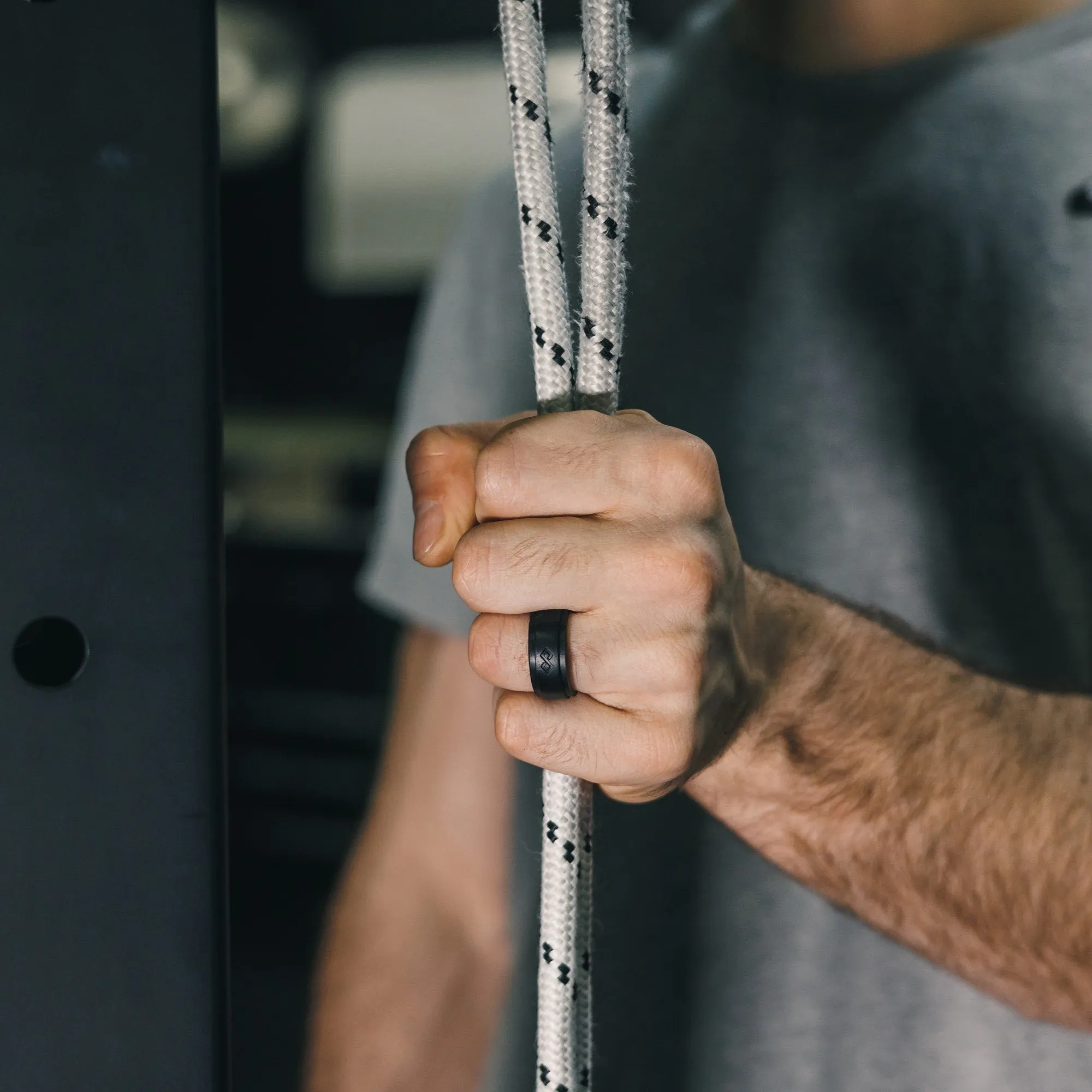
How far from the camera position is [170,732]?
24 centimetres

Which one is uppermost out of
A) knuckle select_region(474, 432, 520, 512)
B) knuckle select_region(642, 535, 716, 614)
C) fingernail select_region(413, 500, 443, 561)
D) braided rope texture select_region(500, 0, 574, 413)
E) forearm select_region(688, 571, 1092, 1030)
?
braided rope texture select_region(500, 0, 574, 413)

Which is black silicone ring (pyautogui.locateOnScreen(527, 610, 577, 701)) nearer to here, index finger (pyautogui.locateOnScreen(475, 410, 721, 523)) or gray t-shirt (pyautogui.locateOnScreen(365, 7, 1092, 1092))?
index finger (pyautogui.locateOnScreen(475, 410, 721, 523))

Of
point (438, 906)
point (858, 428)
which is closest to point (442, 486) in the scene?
point (858, 428)

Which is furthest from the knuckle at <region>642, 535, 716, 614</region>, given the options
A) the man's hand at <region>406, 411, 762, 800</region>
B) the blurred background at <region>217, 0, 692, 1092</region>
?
the blurred background at <region>217, 0, 692, 1092</region>

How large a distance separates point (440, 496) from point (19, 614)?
0.12m

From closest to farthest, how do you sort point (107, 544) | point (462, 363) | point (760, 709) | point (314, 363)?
1. point (107, 544)
2. point (760, 709)
3. point (462, 363)
4. point (314, 363)

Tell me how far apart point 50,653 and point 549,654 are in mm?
127

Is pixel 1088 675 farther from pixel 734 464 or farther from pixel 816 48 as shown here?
pixel 816 48

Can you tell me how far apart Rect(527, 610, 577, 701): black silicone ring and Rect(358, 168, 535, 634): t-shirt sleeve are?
15.7 inches

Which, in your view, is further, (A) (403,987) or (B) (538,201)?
(A) (403,987)

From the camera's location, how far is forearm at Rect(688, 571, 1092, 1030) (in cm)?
39

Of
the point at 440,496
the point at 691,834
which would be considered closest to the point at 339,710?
the point at 691,834

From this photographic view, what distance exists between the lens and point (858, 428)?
599mm

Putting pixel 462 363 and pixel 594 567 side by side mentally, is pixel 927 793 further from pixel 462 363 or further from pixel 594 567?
pixel 462 363
